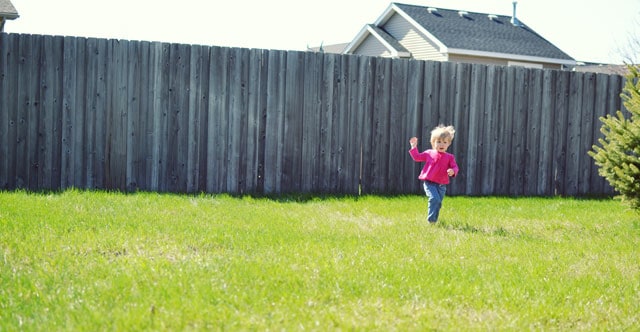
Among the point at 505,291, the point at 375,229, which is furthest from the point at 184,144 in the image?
the point at 505,291

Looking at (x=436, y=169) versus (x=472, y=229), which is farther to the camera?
(x=436, y=169)

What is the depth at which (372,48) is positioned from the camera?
32.8m

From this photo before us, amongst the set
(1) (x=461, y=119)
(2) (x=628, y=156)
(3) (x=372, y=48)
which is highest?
(3) (x=372, y=48)

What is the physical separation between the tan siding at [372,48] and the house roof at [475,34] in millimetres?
289

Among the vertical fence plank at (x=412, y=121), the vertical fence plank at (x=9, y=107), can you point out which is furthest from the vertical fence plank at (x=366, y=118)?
the vertical fence plank at (x=9, y=107)

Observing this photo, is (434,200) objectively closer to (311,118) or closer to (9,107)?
(311,118)

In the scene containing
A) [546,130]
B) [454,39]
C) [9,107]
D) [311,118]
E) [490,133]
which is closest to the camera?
[9,107]

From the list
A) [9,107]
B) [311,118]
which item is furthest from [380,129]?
[9,107]

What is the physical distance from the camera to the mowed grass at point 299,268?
16.0ft

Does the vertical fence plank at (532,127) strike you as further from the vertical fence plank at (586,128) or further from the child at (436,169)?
the child at (436,169)

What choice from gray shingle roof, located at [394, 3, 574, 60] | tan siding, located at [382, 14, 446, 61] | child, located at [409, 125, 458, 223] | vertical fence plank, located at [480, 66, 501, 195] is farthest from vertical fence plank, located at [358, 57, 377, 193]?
tan siding, located at [382, 14, 446, 61]

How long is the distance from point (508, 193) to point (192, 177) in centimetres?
485

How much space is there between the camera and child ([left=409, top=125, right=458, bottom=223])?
A: 9062 millimetres

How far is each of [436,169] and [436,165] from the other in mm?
51
